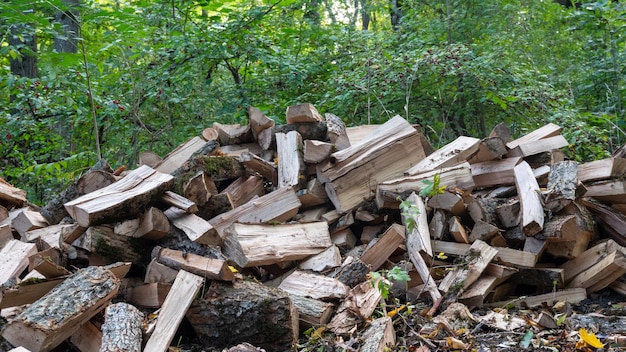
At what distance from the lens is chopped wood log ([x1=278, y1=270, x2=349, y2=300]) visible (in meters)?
2.98

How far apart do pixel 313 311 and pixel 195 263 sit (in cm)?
68

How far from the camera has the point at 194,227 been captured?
334cm

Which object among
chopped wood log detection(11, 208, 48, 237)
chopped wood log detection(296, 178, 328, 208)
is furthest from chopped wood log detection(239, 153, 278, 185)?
chopped wood log detection(11, 208, 48, 237)

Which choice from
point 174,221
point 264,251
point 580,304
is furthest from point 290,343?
A: point 580,304

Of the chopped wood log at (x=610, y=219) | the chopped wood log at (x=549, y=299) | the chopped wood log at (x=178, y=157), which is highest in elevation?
the chopped wood log at (x=178, y=157)

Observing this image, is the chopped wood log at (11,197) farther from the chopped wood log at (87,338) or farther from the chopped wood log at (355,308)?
the chopped wood log at (355,308)

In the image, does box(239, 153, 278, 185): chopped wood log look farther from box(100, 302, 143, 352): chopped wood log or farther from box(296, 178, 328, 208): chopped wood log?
box(100, 302, 143, 352): chopped wood log

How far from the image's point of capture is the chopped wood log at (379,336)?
98.2 inches

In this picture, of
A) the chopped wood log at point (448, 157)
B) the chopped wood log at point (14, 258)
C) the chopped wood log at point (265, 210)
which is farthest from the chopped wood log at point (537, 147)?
the chopped wood log at point (14, 258)

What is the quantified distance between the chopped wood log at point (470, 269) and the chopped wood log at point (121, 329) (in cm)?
157

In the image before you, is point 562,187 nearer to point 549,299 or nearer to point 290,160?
point 549,299

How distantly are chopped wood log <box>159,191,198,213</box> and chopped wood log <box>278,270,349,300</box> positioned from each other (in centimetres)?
73

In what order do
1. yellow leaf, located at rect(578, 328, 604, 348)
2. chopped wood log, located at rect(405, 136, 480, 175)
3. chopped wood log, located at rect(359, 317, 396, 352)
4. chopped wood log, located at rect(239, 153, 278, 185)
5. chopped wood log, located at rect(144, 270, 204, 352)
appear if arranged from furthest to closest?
chopped wood log, located at rect(239, 153, 278, 185)
chopped wood log, located at rect(405, 136, 480, 175)
chopped wood log, located at rect(144, 270, 204, 352)
chopped wood log, located at rect(359, 317, 396, 352)
yellow leaf, located at rect(578, 328, 604, 348)

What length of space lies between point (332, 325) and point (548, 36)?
591cm
